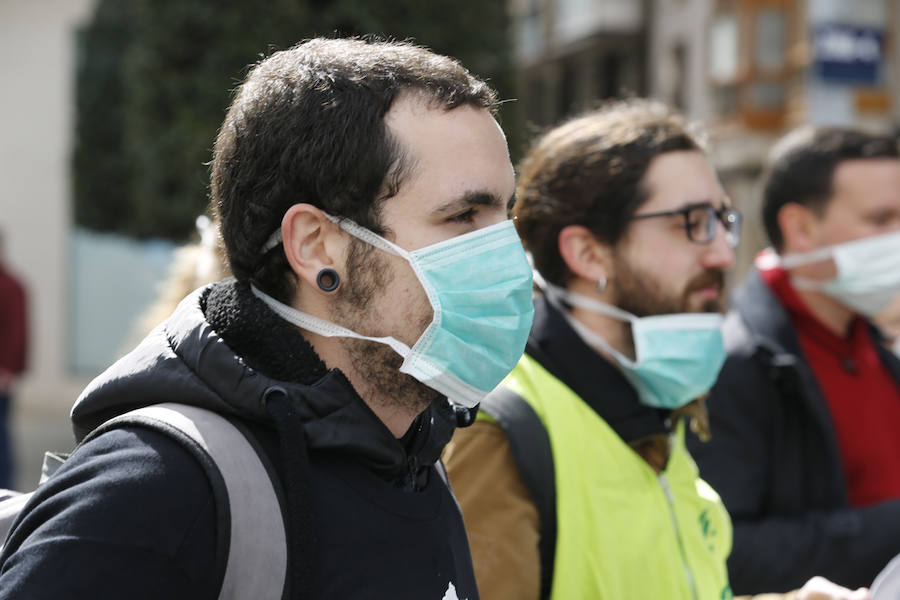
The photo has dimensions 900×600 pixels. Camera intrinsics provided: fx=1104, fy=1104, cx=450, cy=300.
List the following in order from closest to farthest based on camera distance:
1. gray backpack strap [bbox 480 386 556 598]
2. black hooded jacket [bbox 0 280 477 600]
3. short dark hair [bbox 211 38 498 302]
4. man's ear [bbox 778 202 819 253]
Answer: black hooded jacket [bbox 0 280 477 600] < short dark hair [bbox 211 38 498 302] < gray backpack strap [bbox 480 386 556 598] < man's ear [bbox 778 202 819 253]

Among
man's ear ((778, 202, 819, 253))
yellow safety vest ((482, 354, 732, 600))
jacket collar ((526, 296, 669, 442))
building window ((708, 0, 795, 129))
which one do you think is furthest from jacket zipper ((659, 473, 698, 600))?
building window ((708, 0, 795, 129))

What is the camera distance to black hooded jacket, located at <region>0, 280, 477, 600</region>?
1338 millimetres

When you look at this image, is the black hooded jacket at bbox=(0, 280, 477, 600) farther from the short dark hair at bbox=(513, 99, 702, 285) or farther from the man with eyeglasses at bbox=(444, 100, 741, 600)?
the short dark hair at bbox=(513, 99, 702, 285)

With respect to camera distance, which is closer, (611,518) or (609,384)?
(611,518)

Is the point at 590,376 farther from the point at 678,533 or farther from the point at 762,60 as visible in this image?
the point at 762,60

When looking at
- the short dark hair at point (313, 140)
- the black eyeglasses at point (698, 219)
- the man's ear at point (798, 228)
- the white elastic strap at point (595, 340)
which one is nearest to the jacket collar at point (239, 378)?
the short dark hair at point (313, 140)

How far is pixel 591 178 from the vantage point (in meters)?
2.90

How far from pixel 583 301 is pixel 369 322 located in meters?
1.19

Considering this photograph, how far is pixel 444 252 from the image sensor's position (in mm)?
1825

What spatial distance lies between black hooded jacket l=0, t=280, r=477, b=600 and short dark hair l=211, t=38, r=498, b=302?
108 millimetres

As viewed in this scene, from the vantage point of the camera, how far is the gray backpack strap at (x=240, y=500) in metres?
1.41

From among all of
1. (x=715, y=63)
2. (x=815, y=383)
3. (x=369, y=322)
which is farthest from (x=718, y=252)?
(x=715, y=63)

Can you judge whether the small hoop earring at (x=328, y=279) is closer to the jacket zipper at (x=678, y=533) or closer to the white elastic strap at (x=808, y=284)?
the jacket zipper at (x=678, y=533)

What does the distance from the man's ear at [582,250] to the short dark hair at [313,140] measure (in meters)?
1.10
